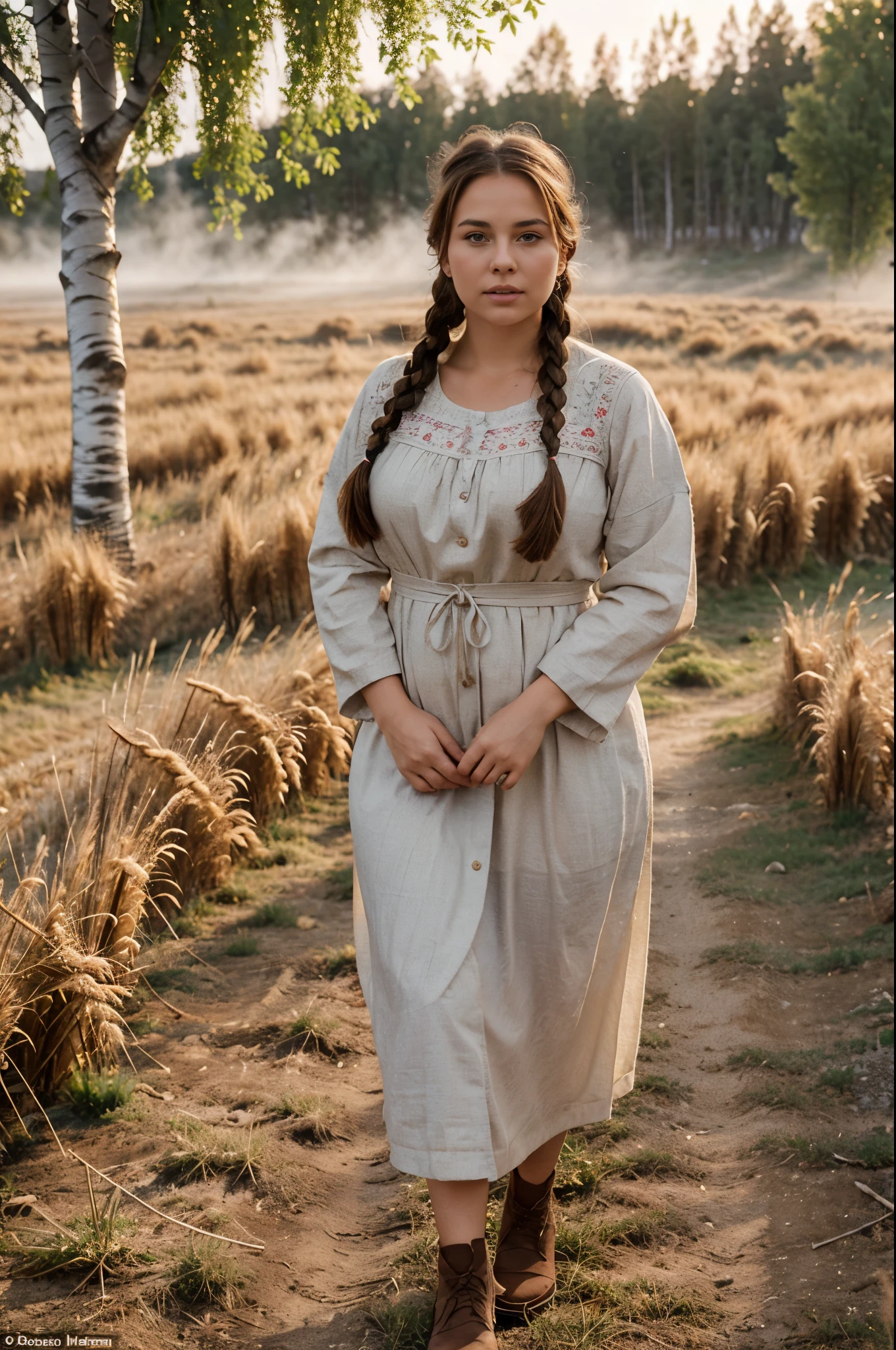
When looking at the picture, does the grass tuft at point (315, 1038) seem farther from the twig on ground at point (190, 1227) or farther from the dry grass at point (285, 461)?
the dry grass at point (285, 461)

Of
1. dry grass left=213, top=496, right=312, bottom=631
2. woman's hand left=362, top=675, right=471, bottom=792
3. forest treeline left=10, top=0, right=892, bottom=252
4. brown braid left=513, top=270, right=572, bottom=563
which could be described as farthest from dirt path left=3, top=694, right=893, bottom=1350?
forest treeline left=10, top=0, right=892, bottom=252

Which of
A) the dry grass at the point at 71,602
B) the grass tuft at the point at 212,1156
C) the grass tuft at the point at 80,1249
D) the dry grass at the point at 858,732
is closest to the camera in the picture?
the grass tuft at the point at 80,1249

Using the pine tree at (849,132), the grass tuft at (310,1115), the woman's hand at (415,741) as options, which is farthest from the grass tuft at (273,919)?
the pine tree at (849,132)

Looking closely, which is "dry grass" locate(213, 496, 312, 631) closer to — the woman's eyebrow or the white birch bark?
the white birch bark

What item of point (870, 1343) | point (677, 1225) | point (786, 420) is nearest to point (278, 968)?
point (677, 1225)

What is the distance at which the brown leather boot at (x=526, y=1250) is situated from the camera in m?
2.07

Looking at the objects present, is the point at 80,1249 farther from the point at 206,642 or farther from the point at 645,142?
the point at 645,142

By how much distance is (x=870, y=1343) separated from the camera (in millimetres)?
1940

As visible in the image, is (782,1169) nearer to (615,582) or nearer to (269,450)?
(615,582)

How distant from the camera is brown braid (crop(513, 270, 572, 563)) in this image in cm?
187

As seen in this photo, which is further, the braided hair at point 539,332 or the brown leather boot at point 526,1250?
the brown leather boot at point 526,1250

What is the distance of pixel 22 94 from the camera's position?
5.51 meters

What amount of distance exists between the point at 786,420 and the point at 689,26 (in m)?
51.4

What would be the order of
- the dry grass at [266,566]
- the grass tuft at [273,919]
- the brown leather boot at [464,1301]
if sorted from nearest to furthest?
the brown leather boot at [464,1301] → the grass tuft at [273,919] → the dry grass at [266,566]
